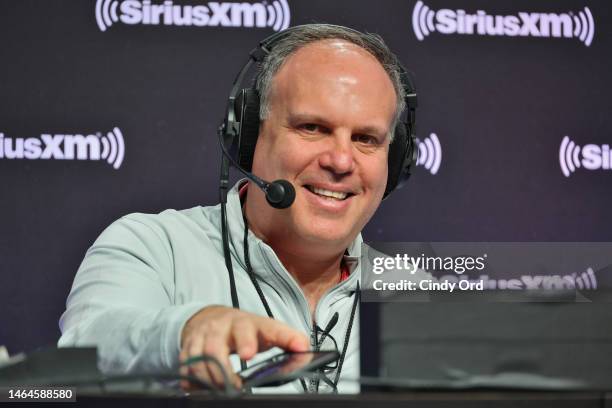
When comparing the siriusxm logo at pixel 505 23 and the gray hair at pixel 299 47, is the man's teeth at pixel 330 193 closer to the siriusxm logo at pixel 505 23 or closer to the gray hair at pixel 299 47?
the gray hair at pixel 299 47

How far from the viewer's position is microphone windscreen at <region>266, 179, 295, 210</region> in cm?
124

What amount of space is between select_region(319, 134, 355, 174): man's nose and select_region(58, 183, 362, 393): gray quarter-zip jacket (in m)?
0.17

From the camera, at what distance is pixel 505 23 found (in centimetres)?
222

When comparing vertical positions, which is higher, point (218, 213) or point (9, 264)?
point (218, 213)

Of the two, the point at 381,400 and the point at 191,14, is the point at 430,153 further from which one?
the point at 381,400

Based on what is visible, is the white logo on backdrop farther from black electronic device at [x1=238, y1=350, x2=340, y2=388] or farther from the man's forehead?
black electronic device at [x1=238, y1=350, x2=340, y2=388]

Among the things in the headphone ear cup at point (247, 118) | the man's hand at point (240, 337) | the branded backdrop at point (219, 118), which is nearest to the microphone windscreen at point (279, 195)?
the headphone ear cup at point (247, 118)

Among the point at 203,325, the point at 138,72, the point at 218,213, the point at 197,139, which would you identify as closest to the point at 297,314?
the point at 218,213

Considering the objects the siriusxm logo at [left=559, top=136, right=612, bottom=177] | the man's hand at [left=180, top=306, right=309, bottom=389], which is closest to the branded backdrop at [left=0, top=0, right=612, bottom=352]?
the siriusxm logo at [left=559, top=136, right=612, bottom=177]

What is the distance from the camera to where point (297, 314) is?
1405mm

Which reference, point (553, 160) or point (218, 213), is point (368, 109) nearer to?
point (218, 213)

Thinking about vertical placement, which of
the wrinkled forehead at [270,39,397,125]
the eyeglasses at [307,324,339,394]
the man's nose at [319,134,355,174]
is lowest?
the eyeglasses at [307,324,339,394]

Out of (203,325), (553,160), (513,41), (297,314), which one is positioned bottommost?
(297,314)

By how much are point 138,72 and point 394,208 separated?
28.9 inches
